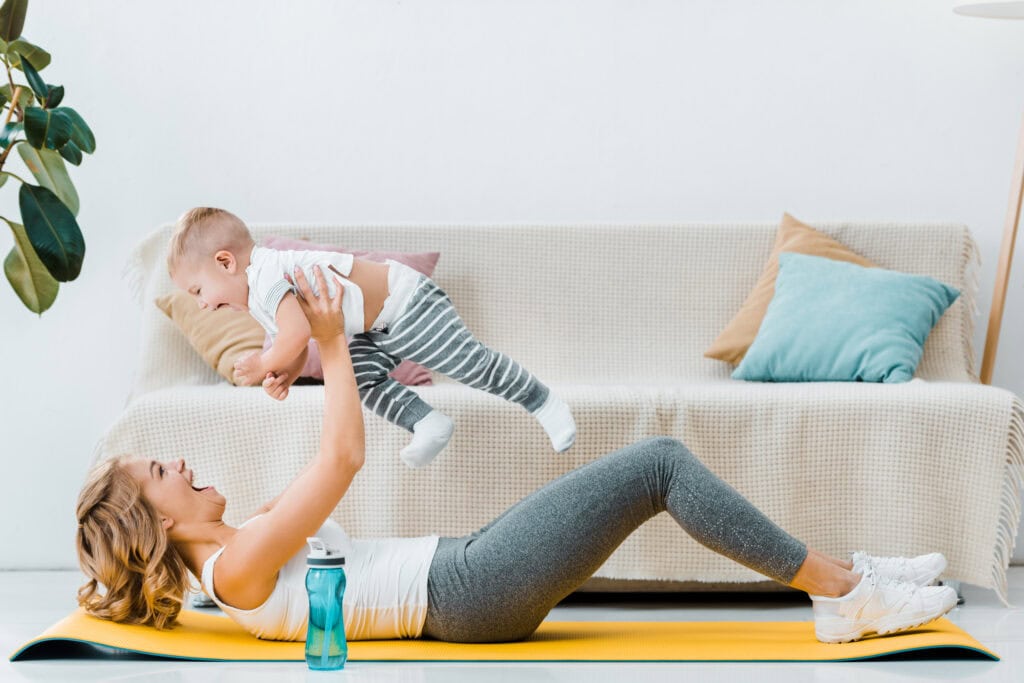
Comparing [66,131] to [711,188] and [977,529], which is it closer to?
[711,188]

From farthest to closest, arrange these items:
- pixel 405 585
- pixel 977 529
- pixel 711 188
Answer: pixel 711 188 → pixel 977 529 → pixel 405 585

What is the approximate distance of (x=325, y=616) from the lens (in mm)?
1994

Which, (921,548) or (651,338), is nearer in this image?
(921,548)

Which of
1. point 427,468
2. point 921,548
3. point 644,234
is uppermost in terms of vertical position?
point 644,234

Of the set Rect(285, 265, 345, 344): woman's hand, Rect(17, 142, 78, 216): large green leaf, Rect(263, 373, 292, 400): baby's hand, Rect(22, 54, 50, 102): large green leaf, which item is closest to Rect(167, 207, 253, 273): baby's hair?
Rect(285, 265, 345, 344): woman's hand

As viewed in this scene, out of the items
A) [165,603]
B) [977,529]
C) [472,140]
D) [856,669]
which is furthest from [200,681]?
[472,140]

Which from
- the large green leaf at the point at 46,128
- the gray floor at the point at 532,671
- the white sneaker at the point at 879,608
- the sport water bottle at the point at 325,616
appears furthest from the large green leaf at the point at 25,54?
the white sneaker at the point at 879,608

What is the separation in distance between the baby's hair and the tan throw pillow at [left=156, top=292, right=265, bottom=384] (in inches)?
36.9

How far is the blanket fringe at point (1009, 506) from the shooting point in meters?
2.66

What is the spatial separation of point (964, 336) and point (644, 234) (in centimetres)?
89

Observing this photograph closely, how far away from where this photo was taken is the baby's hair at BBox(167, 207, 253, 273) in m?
2.12

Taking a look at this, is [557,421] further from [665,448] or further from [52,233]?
[52,233]

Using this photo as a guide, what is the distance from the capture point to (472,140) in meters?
3.55

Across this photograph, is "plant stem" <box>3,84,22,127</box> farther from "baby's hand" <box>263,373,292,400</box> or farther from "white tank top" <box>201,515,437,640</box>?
"white tank top" <box>201,515,437,640</box>
